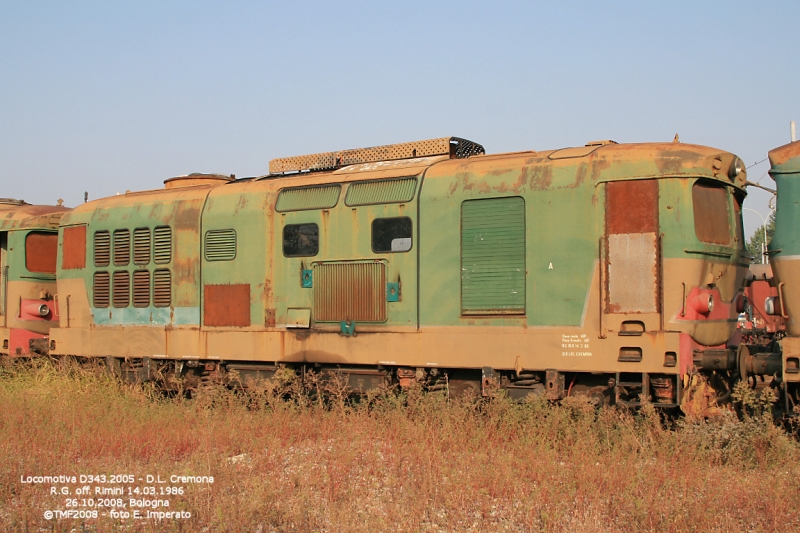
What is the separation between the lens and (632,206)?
8.60 m

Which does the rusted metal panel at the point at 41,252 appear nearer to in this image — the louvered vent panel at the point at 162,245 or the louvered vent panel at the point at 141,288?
the louvered vent panel at the point at 141,288

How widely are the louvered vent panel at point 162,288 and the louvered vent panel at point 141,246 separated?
1.19 feet

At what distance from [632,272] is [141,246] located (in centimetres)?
769

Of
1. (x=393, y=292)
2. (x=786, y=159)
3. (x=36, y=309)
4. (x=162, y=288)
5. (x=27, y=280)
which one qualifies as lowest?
(x=36, y=309)

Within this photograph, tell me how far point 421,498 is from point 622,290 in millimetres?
3570

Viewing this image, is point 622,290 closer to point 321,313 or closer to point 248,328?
point 321,313

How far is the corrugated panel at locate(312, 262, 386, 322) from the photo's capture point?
1005 cm

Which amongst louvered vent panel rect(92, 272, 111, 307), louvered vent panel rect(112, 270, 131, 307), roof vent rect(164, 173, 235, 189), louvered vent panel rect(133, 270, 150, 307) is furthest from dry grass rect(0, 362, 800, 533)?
roof vent rect(164, 173, 235, 189)

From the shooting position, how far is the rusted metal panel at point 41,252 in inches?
576

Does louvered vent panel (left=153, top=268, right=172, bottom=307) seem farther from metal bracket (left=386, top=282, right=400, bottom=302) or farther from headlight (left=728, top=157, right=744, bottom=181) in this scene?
headlight (left=728, top=157, right=744, bottom=181)

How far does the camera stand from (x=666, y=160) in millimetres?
→ 8547

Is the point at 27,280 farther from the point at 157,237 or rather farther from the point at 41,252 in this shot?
the point at 157,237

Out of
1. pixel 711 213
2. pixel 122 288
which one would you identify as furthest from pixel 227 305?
pixel 711 213

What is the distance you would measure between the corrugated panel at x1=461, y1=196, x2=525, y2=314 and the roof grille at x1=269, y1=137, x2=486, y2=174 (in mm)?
1499
